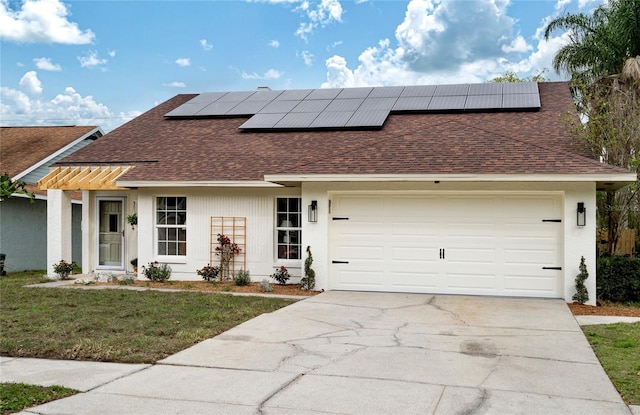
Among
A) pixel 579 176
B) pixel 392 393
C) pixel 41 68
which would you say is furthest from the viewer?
pixel 41 68

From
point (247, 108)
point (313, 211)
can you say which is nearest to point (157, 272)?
point (313, 211)

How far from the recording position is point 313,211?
13.6 meters

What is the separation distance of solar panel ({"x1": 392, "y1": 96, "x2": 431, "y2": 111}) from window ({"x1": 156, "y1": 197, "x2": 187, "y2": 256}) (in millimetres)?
6797

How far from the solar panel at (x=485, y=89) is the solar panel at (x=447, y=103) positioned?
0.71m

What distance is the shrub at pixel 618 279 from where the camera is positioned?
494 inches

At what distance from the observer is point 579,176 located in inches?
457

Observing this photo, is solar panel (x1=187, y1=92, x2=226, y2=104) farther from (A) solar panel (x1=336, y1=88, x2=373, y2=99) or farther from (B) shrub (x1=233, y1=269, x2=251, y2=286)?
(B) shrub (x1=233, y1=269, x2=251, y2=286)

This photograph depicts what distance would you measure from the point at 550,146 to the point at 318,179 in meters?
5.54

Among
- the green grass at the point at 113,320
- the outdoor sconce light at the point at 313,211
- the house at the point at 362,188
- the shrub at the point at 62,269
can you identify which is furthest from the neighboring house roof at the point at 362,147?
the green grass at the point at 113,320

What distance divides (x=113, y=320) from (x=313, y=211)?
523 cm

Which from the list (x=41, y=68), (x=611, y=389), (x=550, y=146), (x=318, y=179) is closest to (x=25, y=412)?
(x=611, y=389)

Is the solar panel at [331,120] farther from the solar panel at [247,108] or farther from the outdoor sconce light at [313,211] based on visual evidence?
the outdoor sconce light at [313,211]

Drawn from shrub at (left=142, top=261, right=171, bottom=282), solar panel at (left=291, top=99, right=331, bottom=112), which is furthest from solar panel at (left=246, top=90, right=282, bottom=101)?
shrub at (left=142, top=261, right=171, bottom=282)

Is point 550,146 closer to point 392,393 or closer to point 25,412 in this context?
point 392,393
